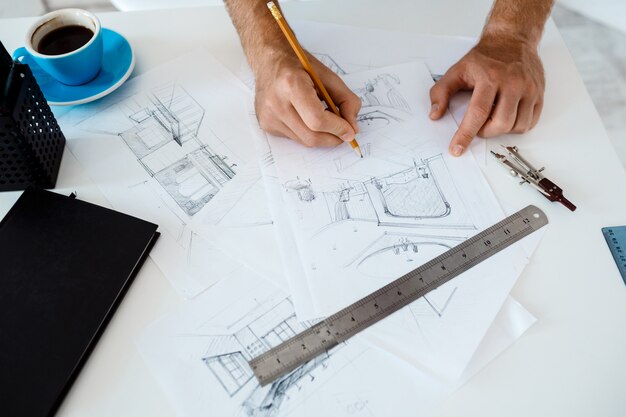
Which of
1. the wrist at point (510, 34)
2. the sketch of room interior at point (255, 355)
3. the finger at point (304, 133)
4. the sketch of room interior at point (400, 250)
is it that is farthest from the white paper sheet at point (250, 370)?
the wrist at point (510, 34)

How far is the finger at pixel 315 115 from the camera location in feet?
2.68

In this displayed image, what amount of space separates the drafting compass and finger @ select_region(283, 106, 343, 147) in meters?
0.29

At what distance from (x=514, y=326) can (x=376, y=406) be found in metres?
0.23

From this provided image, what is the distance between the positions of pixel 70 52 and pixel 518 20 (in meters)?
0.83

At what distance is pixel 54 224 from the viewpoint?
754 mm

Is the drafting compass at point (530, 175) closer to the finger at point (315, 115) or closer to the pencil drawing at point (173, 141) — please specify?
the finger at point (315, 115)

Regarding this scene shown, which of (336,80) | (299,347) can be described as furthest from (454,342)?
(336,80)

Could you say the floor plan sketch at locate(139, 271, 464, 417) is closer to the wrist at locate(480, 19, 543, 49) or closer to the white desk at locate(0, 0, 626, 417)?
the white desk at locate(0, 0, 626, 417)

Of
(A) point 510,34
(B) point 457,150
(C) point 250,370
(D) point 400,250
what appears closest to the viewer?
(C) point 250,370

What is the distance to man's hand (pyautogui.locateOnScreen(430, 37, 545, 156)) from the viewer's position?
874 millimetres

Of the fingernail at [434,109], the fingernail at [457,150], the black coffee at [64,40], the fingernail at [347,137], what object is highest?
the black coffee at [64,40]

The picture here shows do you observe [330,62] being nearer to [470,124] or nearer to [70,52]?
[470,124]

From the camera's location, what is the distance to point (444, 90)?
3.04 ft

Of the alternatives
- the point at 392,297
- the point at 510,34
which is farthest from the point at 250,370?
the point at 510,34
